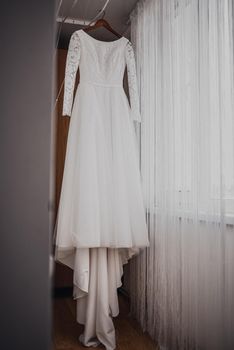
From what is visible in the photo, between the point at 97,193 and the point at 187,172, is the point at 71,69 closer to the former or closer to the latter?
the point at 97,193

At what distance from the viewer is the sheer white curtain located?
1.22m

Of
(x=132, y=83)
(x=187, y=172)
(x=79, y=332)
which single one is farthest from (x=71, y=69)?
(x=79, y=332)

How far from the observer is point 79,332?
1.85 metres

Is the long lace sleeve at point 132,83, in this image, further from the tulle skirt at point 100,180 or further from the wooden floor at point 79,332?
the wooden floor at point 79,332

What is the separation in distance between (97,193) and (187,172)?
18.9 inches

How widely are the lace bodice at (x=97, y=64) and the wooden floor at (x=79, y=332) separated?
1.27m

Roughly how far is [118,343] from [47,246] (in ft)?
5.09

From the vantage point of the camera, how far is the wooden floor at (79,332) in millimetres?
1669

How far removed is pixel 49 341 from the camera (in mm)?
406

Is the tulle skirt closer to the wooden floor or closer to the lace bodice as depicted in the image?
the lace bodice

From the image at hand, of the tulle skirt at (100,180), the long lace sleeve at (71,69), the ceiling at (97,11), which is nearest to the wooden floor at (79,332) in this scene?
the tulle skirt at (100,180)

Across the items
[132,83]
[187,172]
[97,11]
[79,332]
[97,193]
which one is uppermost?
[97,11]

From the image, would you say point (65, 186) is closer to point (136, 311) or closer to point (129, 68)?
point (129, 68)

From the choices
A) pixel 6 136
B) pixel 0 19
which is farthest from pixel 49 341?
pixel 0 19
